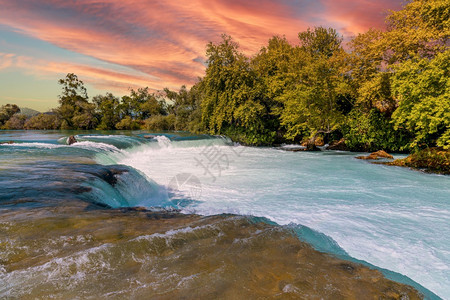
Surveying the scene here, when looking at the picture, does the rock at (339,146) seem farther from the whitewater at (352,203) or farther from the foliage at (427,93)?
the whitewater at (352,203)

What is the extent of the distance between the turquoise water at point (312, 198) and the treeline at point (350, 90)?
209 inches

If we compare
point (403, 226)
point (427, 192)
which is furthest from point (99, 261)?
point (427, 192)

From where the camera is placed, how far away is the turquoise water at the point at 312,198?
427 cm

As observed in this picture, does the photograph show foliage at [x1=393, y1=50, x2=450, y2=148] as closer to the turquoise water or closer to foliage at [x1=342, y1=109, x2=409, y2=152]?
the turquoise water

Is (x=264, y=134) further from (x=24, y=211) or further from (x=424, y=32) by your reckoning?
(x=24, y=211)

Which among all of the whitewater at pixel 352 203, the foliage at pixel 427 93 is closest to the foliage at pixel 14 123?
the whitewater at pixel 352 203

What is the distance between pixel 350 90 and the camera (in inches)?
792

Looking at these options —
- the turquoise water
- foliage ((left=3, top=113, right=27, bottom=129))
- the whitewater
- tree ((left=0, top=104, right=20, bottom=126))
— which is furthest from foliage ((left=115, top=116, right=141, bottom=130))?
the turquoise water

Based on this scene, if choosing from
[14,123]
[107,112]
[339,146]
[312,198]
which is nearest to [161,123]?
[107,112]

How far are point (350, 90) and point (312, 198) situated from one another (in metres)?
16.1

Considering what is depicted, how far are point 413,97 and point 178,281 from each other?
16420 mm

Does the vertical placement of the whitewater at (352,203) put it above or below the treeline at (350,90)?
below

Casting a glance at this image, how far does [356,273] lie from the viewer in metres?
2.46

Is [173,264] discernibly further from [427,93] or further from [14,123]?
[14,123]
